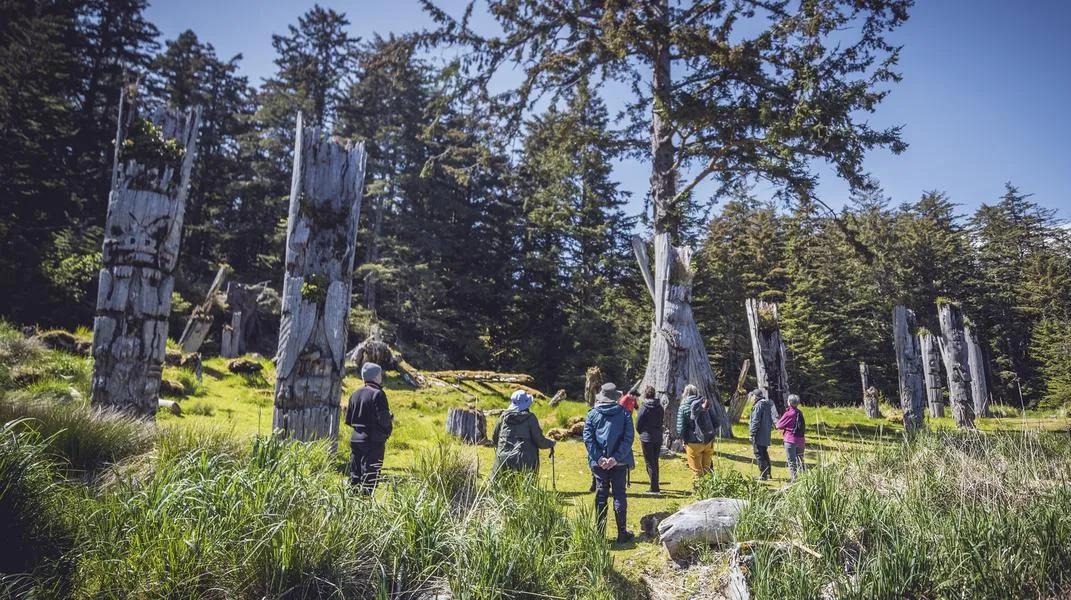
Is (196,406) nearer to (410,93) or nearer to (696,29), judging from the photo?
(696,29)

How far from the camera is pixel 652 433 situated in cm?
763

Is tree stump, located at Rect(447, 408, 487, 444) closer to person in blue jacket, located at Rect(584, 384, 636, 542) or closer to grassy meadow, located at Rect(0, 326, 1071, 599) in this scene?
person in blue jacket, located at Rect(584, 384, 636, 542)

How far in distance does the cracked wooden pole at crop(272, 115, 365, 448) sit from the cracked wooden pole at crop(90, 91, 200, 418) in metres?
1.48

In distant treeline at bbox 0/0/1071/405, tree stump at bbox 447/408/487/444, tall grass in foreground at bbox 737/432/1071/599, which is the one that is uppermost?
distant treeline at bbox 0/0/1071/405

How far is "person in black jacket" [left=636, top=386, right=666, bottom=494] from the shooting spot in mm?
7625

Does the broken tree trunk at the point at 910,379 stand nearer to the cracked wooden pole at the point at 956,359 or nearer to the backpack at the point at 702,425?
the cracked wooden pole at the point at 956,359

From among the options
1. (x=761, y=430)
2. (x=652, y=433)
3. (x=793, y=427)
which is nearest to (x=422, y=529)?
(x=652, y=433)

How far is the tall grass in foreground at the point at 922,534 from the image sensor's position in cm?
357

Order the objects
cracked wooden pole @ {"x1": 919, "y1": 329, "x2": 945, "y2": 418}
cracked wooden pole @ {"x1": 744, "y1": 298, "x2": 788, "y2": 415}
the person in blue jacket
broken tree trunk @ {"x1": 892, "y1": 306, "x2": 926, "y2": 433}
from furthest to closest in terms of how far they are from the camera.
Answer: cracked wooden pole @ {"x1": 919, "y1": 329, "x2": 945, "y2": 418} < broken tree trunk @ {"x1": 892, "y1": 306, "x2": 926, "y2": 433} < cracked wooden pole @ {"x1": 744, "y1": 298, "x2": 788, "y2": 415} < the person in blue jacket

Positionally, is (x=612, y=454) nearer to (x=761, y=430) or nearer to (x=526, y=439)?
(x=526, y=439)

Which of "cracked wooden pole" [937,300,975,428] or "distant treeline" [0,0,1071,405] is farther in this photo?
"distant treeline" [0,0,1071,405]

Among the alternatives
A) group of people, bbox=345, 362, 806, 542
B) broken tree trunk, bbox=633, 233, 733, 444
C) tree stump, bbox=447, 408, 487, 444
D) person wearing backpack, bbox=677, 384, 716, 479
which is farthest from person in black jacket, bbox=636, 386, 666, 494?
tree stump, bbox=447, 408, 487, 444

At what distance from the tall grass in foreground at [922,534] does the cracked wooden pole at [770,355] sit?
7324 mm

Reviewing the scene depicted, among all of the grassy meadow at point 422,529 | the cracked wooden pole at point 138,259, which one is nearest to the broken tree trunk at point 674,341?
the grassy meadow at point 422,529
